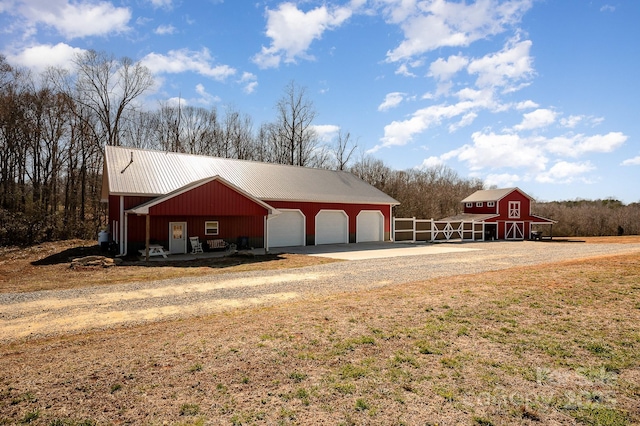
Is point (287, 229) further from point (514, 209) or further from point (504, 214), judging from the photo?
point (514, 209)

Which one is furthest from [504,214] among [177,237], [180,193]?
[180,193]

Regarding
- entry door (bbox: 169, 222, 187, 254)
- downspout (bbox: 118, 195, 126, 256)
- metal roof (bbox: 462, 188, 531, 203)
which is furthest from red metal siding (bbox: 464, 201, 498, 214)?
downspout (bbox: 118, 195, 126, 256)

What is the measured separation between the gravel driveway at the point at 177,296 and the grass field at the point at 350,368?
0.91 meters

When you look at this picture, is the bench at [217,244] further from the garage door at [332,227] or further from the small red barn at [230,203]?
the garage door at [332,227]

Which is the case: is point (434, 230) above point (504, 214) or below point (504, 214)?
below

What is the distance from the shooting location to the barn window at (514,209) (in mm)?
34406

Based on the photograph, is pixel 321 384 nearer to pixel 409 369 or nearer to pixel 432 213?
pixel 409 369

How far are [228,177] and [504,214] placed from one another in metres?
25.5

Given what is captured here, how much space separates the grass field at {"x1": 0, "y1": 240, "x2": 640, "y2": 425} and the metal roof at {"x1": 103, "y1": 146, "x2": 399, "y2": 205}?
13.1 metres

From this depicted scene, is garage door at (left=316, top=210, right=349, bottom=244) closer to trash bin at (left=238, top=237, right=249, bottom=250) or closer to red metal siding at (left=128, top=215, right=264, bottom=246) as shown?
red metal siding at (left=128, top=215, right=264, bottom=246)

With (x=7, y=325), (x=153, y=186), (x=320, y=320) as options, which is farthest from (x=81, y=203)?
(x=320, y=320)

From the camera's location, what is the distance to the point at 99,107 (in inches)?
1141

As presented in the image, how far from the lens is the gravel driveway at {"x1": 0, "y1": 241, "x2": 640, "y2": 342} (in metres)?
6.88

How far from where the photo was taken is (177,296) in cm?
900
